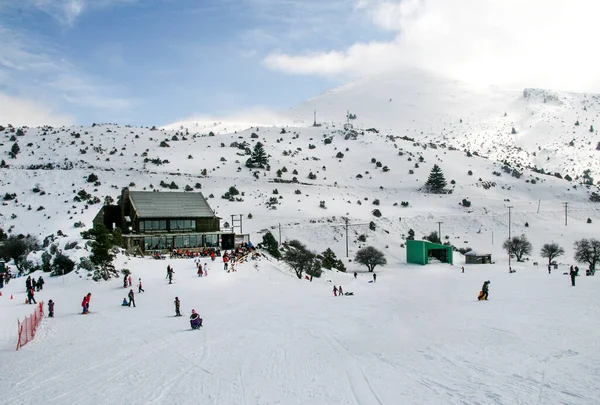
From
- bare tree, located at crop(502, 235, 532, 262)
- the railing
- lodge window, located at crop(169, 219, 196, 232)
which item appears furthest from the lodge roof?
bare tree, located at crop(502, 235, 532, 262)

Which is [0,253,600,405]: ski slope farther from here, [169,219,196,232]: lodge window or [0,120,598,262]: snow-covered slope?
[0,120,598,262]: snow-covered slope

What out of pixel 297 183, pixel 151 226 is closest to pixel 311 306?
pixel 151 226

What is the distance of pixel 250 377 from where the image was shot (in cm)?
1306

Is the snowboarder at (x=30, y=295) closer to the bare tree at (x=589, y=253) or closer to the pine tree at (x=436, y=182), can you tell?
the bare tree at (x=589, y=253)

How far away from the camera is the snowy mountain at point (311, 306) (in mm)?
12383

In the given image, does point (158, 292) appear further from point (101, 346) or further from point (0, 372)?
point (0, 372)

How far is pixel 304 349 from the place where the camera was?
1616 centimetres

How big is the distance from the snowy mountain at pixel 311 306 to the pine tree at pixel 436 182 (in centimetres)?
280

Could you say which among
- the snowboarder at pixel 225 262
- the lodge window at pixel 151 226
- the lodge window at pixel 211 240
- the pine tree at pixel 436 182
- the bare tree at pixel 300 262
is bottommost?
the bare tree at pixel 300 262

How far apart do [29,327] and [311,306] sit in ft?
46.0

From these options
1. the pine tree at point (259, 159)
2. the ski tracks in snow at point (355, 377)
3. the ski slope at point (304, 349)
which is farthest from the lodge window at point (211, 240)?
the pine tree at point (259, 159)

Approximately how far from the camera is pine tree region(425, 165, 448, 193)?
94312 millimetres

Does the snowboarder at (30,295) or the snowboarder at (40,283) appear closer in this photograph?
the snowboarder at (30,295)

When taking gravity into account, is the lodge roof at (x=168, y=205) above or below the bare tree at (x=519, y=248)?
above
